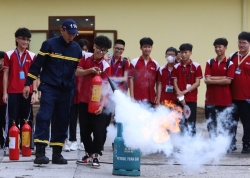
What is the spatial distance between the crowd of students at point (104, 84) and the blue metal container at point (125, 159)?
29.6 inches

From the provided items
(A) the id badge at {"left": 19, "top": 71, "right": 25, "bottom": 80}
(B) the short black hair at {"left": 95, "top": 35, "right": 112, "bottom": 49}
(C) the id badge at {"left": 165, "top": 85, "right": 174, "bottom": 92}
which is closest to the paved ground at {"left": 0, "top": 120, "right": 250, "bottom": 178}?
(A) the id badge at {"left": 19, "top": 71, "right": 25, "bottom": 80}

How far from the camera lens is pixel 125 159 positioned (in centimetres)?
797

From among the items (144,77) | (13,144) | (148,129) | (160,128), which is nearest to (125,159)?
(148,129)

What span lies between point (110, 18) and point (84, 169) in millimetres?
10433

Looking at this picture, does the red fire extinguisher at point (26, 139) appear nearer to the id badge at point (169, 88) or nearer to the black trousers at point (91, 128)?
the black trousers at point (91, 128)

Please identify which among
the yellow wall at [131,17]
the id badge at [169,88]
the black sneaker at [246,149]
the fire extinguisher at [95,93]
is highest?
the yellow wall at [131,17]

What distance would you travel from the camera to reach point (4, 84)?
10.0 m

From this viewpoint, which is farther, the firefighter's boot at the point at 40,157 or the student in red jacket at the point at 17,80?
the student in red jacket at the point at 17,80

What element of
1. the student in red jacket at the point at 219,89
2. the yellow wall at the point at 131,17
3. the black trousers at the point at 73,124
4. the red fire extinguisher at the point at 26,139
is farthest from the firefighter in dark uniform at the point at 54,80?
the yellow wall at the point at 131,17

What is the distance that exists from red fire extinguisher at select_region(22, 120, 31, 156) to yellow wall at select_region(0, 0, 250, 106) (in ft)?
29.6

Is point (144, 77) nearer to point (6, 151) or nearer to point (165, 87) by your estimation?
point (165, 87)

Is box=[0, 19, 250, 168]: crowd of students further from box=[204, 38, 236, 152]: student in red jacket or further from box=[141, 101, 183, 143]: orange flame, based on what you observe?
box=[141, 101, 183, 143]: orange flame

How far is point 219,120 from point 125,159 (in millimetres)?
3591

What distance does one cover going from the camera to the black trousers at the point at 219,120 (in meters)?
11.0
